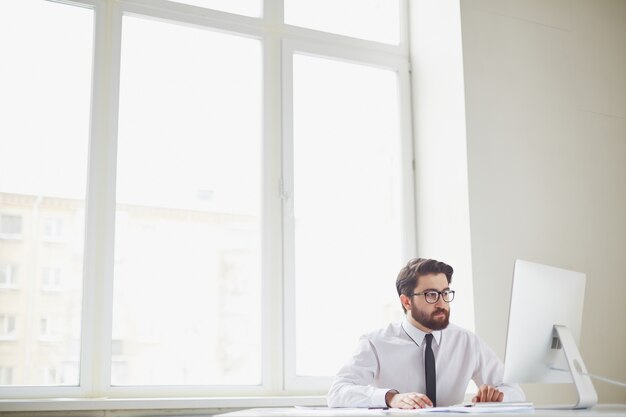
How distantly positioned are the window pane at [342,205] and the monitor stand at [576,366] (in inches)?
52.5

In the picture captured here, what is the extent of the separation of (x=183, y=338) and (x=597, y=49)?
2539mm

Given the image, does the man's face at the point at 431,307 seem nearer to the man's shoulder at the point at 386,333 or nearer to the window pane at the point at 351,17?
the man's shoulder at the point at 386,333

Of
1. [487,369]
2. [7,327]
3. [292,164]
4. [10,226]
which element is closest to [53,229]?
[10,226]

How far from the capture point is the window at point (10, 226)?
3.10 meters

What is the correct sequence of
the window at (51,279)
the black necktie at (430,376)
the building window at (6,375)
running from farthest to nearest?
the window at (51,279) → the building window at (6,375) → the black necktie at (430,376)

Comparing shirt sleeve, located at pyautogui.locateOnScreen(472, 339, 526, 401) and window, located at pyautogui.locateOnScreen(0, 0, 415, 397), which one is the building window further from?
shirt sleeve, located at pyautogui.locateOnScreen(472, 339, 526, 401)

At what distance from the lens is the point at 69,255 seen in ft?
10.5

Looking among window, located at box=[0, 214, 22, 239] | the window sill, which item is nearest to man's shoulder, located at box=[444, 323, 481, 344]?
the window sill

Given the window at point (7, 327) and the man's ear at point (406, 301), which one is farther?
the window at point (7, 327)

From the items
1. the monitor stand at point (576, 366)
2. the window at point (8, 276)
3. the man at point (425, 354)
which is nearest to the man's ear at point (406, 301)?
the man at point (425, 354)

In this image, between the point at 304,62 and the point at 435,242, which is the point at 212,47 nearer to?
the point at 304,62

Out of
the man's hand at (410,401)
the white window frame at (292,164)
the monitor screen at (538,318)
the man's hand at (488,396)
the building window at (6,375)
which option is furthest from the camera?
the white window frame at (292,164)

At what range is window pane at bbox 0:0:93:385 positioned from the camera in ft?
10.1

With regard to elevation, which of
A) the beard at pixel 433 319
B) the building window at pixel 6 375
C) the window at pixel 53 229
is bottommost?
the building window at pixel 6 375
